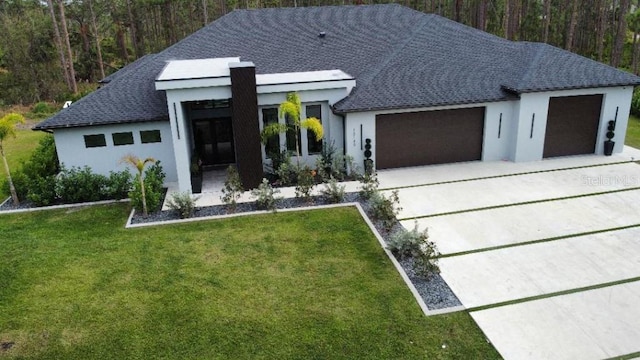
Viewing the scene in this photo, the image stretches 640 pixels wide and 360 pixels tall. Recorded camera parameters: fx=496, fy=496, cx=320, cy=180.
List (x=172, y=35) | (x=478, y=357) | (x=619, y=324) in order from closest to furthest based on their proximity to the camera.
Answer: (x=478, y=357) → (x=619, y=324) → (x=172, y=35)

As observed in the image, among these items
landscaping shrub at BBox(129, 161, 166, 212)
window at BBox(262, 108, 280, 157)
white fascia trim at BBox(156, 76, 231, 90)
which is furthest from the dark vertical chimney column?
landscaping shrub at BBox(129, 161, 166, 212)

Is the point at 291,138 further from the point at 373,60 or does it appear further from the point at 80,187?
the point at 80,187

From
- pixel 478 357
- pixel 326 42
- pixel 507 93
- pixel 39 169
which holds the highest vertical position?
pixel 326 42

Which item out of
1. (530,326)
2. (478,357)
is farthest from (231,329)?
(530,326)

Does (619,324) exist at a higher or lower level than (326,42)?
lower

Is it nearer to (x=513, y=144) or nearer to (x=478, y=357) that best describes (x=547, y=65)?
(x=513, y=144)

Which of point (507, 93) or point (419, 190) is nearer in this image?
point (419, 190)

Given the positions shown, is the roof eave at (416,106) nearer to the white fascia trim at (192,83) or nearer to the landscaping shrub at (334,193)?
the landscaping shrub at (334,193)
